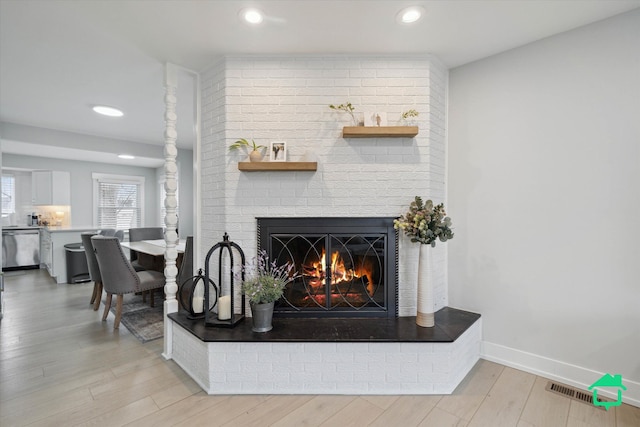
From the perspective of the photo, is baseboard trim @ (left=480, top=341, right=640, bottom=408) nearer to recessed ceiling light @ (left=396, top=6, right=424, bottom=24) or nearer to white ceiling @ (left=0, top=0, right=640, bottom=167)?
white ceiling @ (left=0, top=0, right=640, bottom=167)

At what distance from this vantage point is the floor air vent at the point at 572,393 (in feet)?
6.00

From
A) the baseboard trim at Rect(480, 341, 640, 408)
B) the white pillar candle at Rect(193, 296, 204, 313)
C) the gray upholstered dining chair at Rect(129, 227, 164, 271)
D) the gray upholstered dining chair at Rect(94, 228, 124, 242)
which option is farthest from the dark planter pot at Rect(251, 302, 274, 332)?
the gray upholstered dining chair at Rect(94, 228, 124, 242)

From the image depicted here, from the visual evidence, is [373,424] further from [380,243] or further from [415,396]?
[380,243]

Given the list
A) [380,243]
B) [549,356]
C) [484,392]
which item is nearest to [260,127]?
[380,243]

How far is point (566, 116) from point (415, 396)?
215 centimetres

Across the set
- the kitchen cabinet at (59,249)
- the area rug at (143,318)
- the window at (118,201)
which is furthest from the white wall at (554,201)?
the window at (118,201)

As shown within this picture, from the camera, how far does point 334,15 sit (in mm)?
1799

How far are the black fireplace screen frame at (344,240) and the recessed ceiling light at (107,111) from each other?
2.63 meters

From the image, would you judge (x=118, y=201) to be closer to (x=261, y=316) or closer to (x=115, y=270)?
(x=115, y=270)

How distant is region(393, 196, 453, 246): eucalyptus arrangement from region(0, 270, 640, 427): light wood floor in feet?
3.35

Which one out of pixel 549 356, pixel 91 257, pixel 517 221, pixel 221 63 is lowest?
pixel 549 356

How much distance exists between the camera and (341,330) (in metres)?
2.02

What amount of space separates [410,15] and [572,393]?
8.65ft

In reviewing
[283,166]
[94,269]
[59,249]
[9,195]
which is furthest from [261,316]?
[9,195]
